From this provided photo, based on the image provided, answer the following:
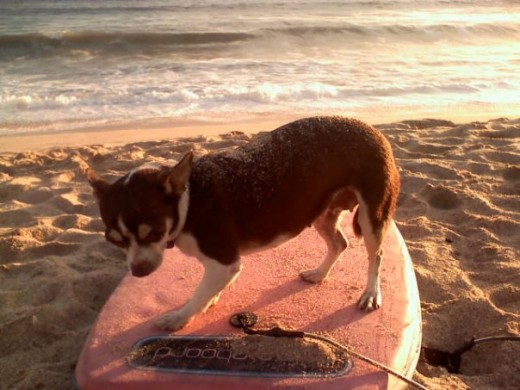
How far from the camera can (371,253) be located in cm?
354

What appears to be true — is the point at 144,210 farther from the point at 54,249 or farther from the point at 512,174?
the point at 512,174

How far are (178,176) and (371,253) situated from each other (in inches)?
56.6

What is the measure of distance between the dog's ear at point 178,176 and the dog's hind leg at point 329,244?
1.27 metres

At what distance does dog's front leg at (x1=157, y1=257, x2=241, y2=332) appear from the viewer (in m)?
3.20

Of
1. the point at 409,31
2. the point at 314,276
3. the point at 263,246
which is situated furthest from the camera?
the point at 409,31

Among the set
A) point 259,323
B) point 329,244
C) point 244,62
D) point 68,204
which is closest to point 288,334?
point 259,323

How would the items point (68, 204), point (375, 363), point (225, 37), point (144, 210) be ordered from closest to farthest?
point (144, 210), point (375, 363), point (68, 204), point (225, 37)

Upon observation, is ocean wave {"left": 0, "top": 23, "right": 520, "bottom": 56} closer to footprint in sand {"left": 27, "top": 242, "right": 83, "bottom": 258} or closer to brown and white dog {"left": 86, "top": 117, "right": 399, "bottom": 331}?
footprint in sand {"left": 27, "top": 242, "right": 83, "bottom": 258}

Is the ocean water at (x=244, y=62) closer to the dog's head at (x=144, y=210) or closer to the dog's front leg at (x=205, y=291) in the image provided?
the dog's front leg at (x=205, y=291)

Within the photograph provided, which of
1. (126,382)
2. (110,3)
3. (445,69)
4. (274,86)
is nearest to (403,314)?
(126,382)

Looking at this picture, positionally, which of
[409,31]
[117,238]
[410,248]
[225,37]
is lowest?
[225,37]

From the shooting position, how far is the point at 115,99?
31.7 feet

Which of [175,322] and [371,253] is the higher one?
[371,253]

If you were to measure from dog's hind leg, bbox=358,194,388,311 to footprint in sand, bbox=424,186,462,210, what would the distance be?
2137mm
